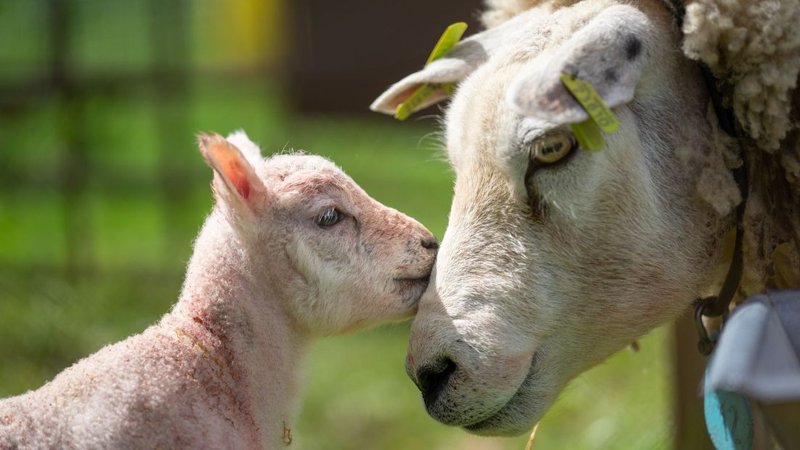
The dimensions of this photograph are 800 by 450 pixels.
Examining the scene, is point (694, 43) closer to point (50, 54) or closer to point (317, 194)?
point (317, 194)

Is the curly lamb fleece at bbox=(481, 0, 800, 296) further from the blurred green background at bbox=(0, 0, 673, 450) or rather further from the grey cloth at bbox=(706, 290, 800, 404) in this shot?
the blurred green background at bbox=(0, 0, 673, 450)

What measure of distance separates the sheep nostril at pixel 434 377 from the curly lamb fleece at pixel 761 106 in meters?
0.84

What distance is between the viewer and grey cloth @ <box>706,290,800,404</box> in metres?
2.58

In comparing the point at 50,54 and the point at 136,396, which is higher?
the point at 136,396

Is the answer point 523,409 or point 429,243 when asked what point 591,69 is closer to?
point 429,243

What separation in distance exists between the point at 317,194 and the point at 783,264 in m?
1.33

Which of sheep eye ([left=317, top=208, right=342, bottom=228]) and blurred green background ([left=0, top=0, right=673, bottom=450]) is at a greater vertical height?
sheep eye ([left=317, top=208, right=342, bottom=228])

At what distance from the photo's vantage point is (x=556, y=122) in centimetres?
303

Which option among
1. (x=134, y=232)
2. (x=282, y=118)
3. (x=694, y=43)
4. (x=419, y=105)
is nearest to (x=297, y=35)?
(x=282, y=118)

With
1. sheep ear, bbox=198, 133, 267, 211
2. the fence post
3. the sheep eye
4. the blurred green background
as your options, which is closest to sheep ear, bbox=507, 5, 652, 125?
the sheep eye

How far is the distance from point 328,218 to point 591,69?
2.84 ft

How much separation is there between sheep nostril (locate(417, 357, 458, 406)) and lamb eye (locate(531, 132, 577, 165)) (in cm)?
61

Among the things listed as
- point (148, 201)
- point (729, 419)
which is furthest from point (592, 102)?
point (148, 201)

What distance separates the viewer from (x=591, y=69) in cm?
315
